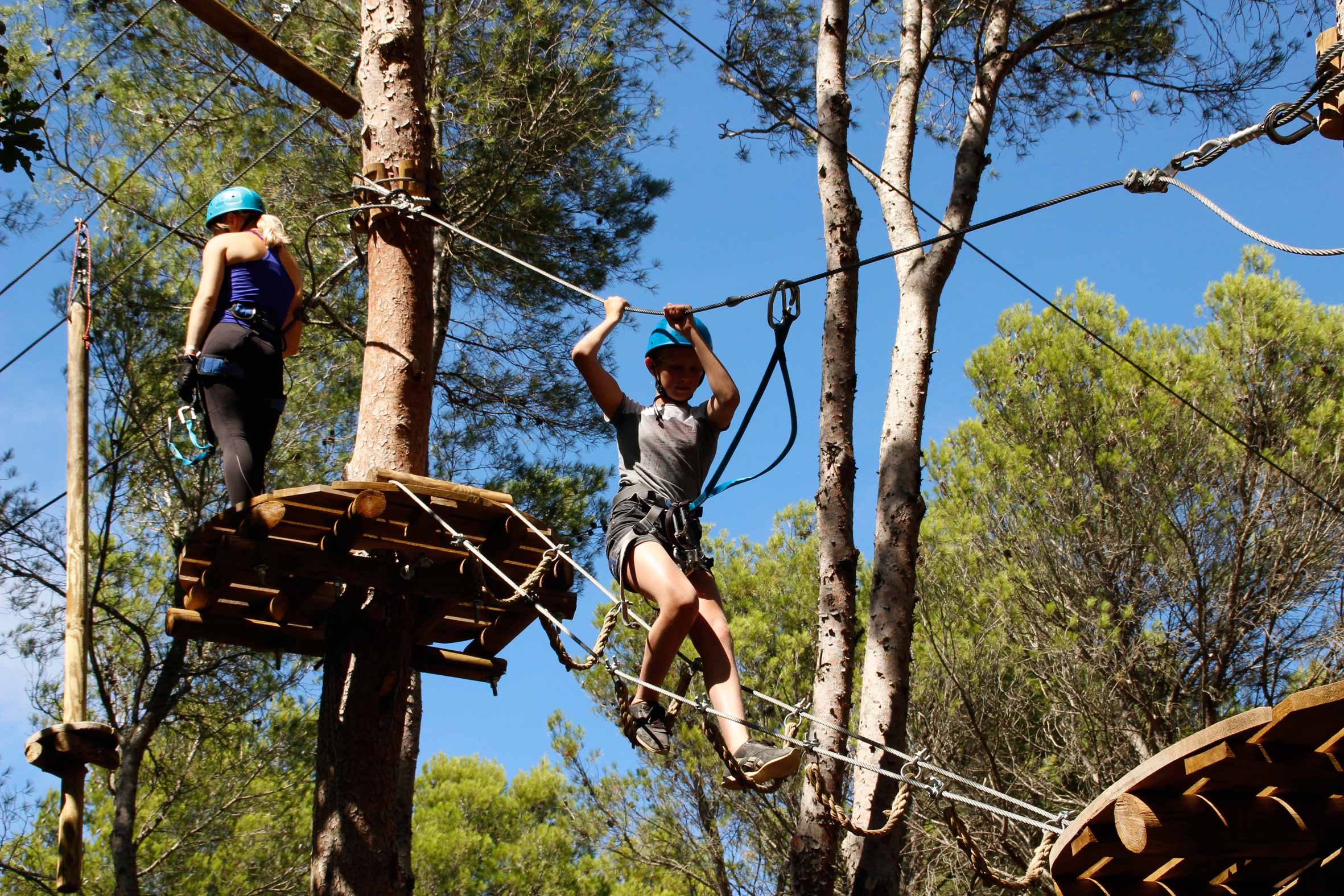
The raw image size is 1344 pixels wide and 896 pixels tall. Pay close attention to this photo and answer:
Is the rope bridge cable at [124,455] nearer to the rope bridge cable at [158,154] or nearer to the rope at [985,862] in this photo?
the rope bridge cable at [158,154]

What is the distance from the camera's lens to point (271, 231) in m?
4.31

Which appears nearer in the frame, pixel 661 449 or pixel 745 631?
pixel 661 449

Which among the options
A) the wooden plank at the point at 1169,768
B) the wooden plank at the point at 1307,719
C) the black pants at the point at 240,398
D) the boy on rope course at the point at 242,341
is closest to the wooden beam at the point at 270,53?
the boy on rope course at the point at 242,341

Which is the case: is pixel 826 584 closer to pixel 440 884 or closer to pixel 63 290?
pixel 63 290

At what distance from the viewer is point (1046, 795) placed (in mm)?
8555

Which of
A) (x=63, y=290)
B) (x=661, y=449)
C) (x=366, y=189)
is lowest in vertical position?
(x=661, y=449)

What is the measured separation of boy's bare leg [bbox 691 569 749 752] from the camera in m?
3.40

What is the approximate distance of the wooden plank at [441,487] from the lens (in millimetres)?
3881

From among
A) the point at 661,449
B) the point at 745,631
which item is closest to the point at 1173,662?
the point at 745,631

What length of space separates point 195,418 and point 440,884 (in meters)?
12.2

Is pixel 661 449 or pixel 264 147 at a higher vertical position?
pixel 264 147

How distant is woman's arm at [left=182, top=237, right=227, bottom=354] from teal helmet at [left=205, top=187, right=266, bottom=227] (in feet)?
0.77

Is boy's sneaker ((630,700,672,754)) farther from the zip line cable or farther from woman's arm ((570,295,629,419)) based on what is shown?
woman's arm ((570,295,629,419))

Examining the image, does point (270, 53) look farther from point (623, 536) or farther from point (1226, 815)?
point (1226, 815)
